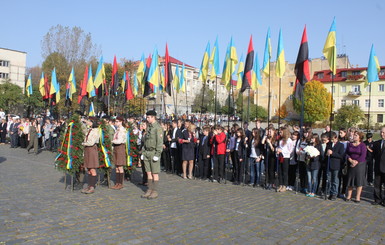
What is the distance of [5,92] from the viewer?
46812 millimetres

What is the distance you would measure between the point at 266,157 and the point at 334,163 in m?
2.23

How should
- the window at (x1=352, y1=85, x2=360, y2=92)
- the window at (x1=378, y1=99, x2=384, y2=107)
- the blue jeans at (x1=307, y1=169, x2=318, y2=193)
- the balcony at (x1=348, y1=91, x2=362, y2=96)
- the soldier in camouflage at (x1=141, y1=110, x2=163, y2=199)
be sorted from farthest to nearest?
1. the window at (x1=352, y1=85, x2=360, y2=92)
2. the balcony at (x1=348, y1=91, x2=362, y2=96)
3. the window at (x1=378, y1=99, x2=384, y2=107)
4. the blue jeans at (x1=307, y1=169, x2=318, y2=193)
5. the soldier in camouflage at (x1=141, y1=110, x2=163, y2=199)

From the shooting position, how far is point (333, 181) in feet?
32.2

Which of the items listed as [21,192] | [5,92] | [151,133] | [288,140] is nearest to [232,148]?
[288,140]

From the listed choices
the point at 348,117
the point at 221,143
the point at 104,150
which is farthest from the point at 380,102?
the point at 104,150

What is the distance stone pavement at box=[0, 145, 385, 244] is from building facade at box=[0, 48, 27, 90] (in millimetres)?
65871

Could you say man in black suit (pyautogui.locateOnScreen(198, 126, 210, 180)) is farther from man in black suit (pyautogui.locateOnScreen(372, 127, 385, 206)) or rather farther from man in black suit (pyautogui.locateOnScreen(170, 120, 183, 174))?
man in black suit (pyautogui.locateOnScreen(372, 127, 385, 206))

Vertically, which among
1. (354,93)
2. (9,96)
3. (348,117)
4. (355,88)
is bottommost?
(348,117)

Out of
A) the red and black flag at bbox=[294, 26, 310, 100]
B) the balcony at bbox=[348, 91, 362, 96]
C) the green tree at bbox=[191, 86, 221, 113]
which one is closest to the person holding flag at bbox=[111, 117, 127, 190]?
the red and black flag at bbox=[294, 26, 310, 100]

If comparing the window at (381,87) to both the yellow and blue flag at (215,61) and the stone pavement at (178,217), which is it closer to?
the yellow and blue flag at (215,61)

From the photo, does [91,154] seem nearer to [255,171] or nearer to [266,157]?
[255,171]

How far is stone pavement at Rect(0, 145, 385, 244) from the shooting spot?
19.5 feet

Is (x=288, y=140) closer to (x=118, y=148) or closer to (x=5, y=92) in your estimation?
(x=118, y=148)

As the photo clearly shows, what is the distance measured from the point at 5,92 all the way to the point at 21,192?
142 ft
